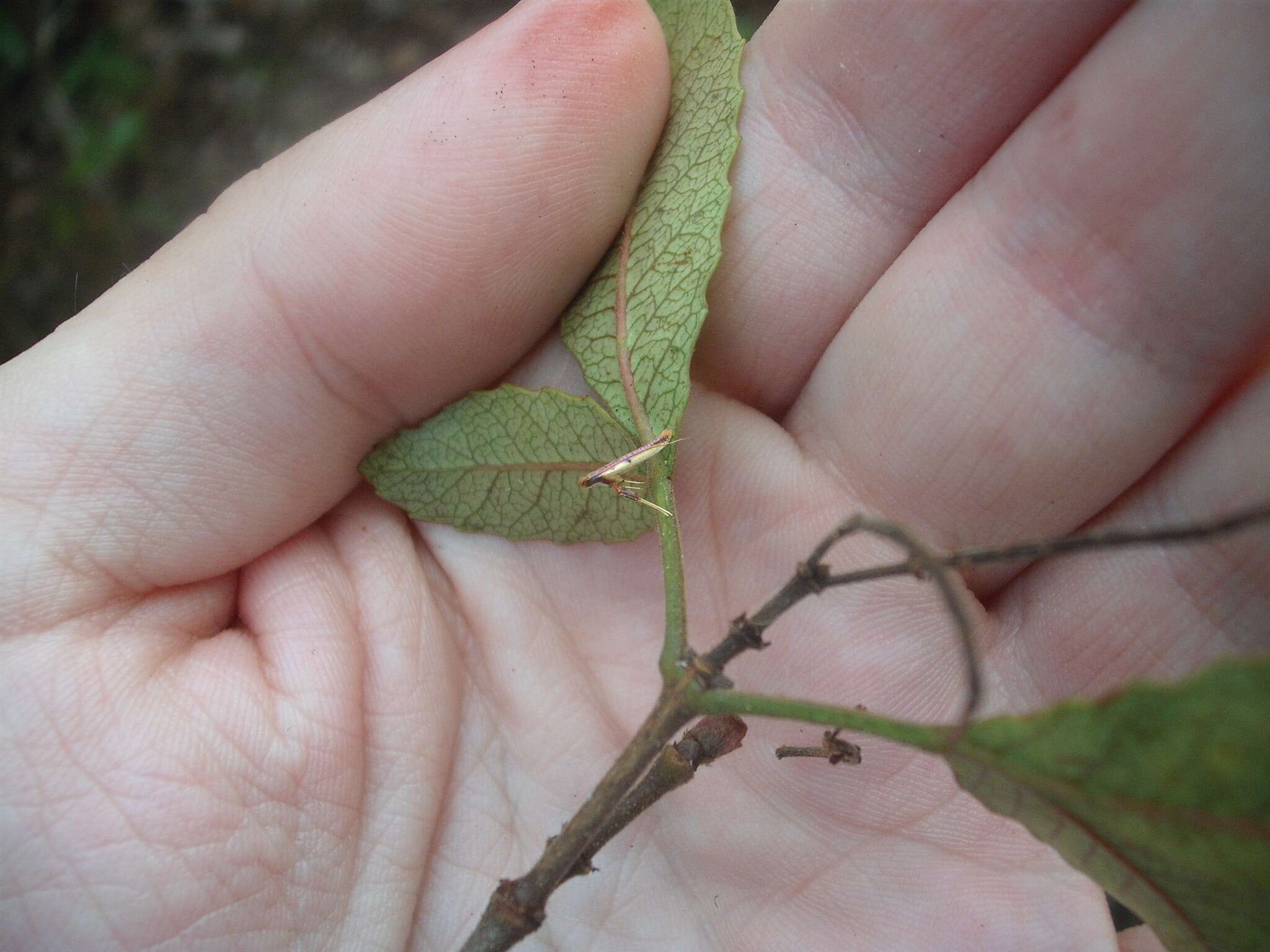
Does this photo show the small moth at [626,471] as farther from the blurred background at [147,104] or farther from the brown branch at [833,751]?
the blurred background at [147,104]

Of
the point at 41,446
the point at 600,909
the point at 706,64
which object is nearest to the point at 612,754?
the point at 600,909

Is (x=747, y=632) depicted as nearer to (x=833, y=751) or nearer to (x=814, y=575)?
(x=814, y=575)

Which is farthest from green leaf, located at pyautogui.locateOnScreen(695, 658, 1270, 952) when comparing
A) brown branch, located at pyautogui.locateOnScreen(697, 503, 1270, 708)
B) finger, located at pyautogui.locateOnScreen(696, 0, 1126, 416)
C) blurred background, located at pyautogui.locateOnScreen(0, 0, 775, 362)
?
blurred background, located at pyautogui.locateOnScreen(0, 0, 775, 362)

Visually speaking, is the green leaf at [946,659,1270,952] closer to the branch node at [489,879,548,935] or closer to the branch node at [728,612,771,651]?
the branch node at [728,612,771,651]

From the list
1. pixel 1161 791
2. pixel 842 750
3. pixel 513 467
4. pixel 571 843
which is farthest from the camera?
pixel 513 467

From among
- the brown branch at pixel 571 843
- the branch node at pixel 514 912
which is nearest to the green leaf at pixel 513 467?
the brown branch at pixel 571 843

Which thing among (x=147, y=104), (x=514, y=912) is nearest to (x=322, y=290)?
(x=514, y=912)
